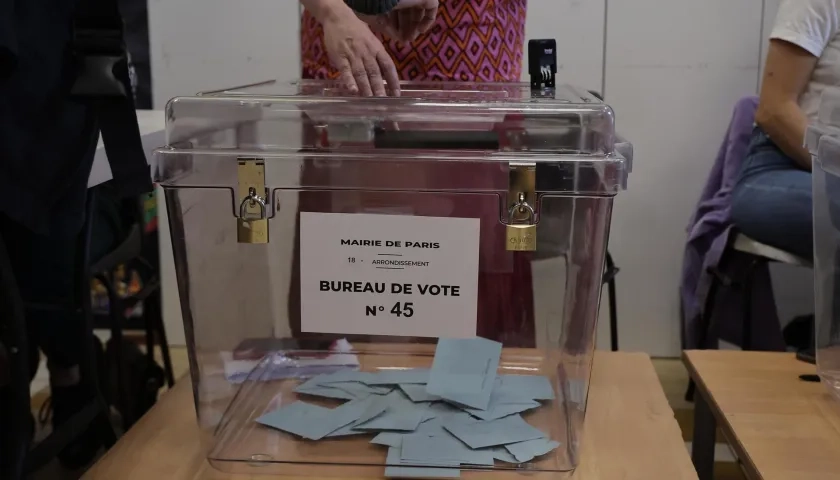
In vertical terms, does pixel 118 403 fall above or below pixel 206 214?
below

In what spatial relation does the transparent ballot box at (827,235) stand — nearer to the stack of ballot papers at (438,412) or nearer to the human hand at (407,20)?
the stack of ballot papers at (438,412)

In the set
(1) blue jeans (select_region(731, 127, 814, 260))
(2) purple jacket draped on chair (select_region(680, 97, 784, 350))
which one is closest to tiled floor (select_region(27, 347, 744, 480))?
(2) purple jacket draped on chair (select_region(680, 97, 784, 350))

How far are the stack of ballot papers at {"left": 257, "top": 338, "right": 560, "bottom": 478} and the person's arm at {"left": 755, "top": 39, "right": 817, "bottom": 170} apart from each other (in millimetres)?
1015

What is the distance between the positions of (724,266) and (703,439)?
858mm

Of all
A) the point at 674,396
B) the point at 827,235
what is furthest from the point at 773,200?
the point at 827,235

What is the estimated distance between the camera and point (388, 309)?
67cm

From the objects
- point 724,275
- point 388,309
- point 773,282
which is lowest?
point 773,282

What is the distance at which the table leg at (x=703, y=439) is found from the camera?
2.95 feet

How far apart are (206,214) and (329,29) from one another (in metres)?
0.26

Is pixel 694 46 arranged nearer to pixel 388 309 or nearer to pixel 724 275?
pixel 724 275

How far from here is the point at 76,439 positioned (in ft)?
4.05

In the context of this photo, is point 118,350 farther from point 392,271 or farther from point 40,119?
point 392,271

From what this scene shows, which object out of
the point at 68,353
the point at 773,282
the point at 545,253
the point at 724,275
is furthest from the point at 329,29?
the point at 773,282

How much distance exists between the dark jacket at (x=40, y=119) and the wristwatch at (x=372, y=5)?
0.96 ft
